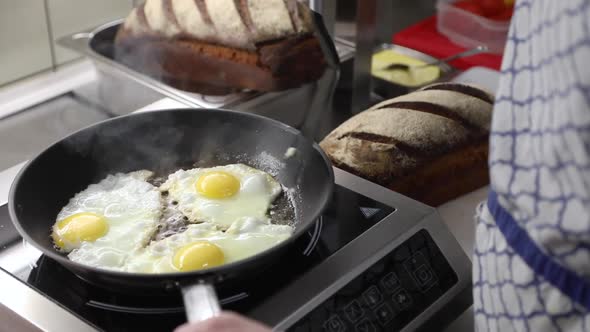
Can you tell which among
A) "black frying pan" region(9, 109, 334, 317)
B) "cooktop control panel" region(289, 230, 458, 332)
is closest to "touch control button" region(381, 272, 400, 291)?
"cooktop control panel" region(289, 230, 458, 332)

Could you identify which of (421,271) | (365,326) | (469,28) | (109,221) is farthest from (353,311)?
(469,28)

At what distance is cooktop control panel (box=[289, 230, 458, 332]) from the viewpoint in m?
0.80

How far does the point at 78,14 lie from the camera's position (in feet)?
4.85

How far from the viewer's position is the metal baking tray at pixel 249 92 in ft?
4.16

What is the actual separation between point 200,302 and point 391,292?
0.27 meters

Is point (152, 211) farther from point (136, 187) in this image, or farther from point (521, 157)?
point (521, 157)

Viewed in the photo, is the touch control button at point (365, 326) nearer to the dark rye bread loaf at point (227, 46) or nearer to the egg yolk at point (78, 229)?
the egg yolk at point (78, 229)

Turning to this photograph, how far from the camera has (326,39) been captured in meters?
1.38

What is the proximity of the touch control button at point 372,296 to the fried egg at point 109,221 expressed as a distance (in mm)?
295

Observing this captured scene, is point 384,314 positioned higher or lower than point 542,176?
lower

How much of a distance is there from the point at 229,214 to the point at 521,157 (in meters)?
0.46

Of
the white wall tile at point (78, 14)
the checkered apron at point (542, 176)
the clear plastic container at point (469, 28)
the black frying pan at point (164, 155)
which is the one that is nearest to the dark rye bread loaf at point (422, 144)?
the black frying pan at point (164, 155)

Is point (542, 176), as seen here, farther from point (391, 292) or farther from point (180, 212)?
point (180, 212)

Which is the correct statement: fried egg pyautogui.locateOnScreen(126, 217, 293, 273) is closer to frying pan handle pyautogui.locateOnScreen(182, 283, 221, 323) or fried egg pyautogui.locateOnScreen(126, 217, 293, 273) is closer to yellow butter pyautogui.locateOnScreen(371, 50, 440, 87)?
frying pan handle pyautogui.locateOnScreen(182, 283, 221, 323)
